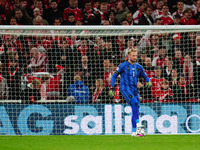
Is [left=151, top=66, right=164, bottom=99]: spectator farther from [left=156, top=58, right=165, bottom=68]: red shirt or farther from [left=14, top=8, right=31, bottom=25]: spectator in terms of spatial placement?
[left=14, top=8, right=31, bottom=25]: spectator

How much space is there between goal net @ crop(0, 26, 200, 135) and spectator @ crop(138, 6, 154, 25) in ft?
6.88

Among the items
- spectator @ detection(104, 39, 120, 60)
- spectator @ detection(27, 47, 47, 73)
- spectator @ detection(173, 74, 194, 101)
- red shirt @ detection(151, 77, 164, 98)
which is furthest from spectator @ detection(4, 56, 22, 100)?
spectator @ detection(173, 74, 194, 101)

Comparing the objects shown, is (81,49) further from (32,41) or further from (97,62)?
(32,41)

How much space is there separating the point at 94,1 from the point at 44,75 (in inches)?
185

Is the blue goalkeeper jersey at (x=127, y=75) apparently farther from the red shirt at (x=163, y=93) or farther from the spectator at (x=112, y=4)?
the spectator at (x=112, y=4)

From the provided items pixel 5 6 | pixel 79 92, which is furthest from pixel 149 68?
pixel 5 6

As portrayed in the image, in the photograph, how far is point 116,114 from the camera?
36.3 feet

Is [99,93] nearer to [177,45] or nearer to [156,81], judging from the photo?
[156,81]

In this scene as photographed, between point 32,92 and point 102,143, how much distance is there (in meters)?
3.21

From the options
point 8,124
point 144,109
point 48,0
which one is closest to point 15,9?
point 48,0

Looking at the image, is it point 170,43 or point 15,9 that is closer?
point 170,43

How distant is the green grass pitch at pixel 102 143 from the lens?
7980mm

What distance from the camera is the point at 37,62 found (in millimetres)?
11758

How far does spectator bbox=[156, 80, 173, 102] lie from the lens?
11172mm
